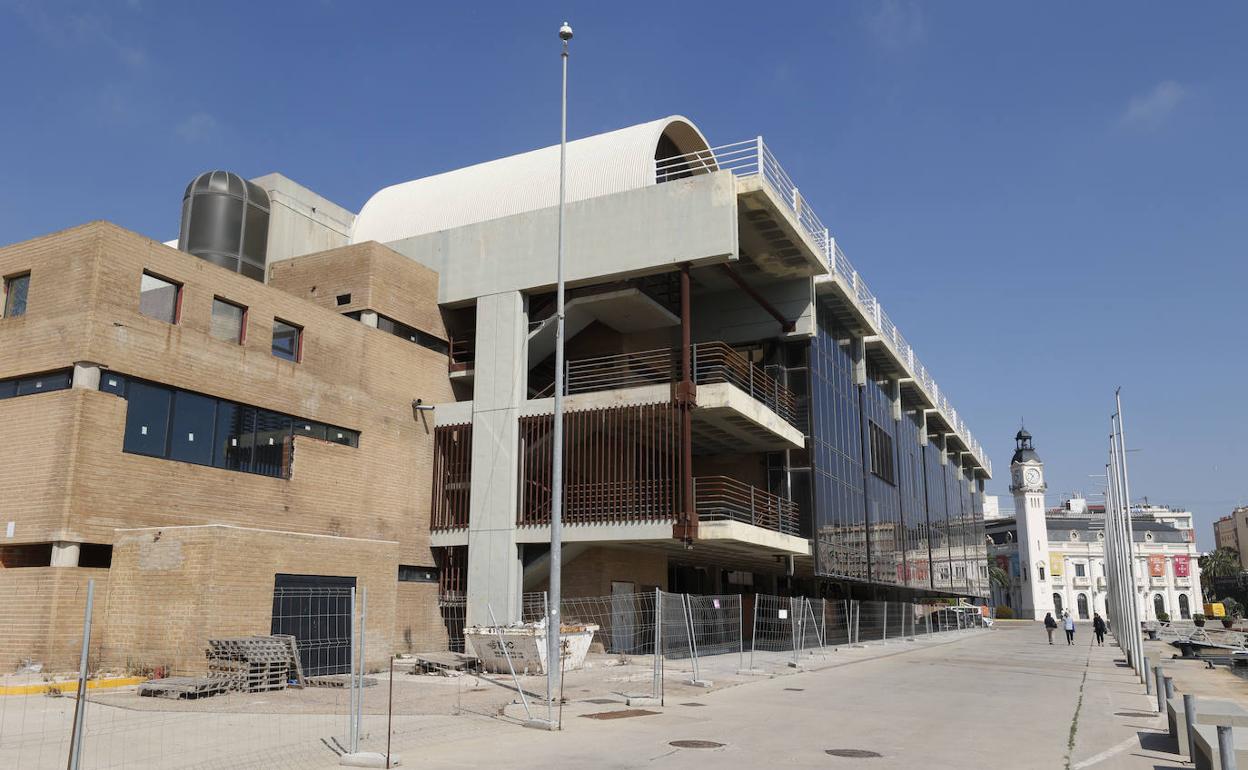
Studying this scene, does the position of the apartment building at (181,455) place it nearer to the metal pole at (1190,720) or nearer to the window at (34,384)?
the window at (34,384)

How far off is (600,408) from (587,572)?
16.9 feet

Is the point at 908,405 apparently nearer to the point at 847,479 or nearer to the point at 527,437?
the point at 847,479

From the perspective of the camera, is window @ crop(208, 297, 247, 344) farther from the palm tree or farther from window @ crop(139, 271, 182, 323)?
the palm tree

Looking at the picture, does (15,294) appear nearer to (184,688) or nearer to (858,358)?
(184,688)

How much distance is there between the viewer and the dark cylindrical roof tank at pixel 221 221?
2938 cm

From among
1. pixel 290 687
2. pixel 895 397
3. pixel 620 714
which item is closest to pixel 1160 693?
pixel 620 714

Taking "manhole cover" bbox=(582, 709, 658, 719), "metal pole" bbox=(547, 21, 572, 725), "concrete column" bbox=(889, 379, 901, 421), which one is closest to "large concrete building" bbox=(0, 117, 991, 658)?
"metal pole" bbox=(547, 21, 572, 725)

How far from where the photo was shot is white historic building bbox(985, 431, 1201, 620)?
14688cm

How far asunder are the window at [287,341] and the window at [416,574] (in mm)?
6851

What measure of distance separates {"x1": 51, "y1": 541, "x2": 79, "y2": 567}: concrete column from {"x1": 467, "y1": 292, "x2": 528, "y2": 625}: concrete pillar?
1118 cm

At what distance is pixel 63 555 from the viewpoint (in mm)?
19562

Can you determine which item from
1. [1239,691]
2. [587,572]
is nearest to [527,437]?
[587,572]

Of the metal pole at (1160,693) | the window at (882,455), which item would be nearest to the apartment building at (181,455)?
the metal pole at (1160,693)

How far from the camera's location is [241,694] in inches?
680
